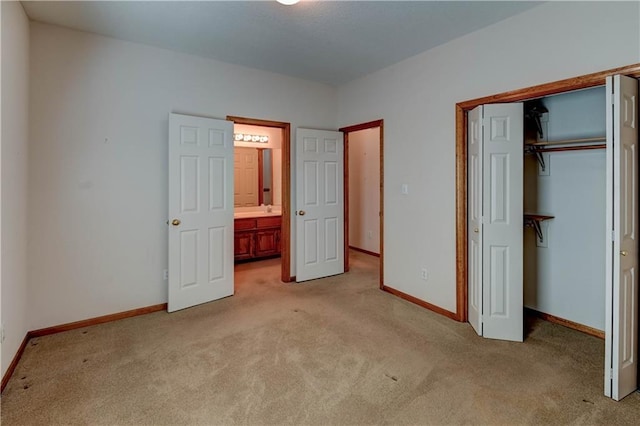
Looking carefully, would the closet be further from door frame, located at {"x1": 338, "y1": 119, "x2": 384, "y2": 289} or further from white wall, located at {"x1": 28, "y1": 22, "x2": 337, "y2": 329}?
white wall, located at {"x1": 28, "y1": 22, "x2": 337, "y2": 329}

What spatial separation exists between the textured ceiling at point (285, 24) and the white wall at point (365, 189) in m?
2.62

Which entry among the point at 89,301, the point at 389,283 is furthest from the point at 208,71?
the point at 389,283

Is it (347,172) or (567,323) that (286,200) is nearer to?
(347,172)

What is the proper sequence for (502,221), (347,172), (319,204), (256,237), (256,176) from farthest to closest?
1. (256,176)
2. (256,237)
3. (347,172)
4. (319,204)
5. (502,221)

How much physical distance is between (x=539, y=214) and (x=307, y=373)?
102 inches

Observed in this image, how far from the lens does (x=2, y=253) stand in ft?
6.96

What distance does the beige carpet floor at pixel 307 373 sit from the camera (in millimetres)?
1841

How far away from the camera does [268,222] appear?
5480 millimetres

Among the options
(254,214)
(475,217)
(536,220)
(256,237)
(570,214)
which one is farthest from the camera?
(254,214)

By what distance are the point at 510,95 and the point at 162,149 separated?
3212 millimetres

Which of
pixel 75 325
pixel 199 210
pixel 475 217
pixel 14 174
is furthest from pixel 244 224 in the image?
pixel 475 217

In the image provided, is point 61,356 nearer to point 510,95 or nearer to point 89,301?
point 89,301

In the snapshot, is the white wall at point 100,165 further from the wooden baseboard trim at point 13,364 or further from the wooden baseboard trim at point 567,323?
the wooden baseboard trim at point 567,323

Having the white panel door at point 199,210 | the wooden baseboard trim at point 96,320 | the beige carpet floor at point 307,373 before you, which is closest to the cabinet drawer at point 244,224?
the white panel door at point 199,210
